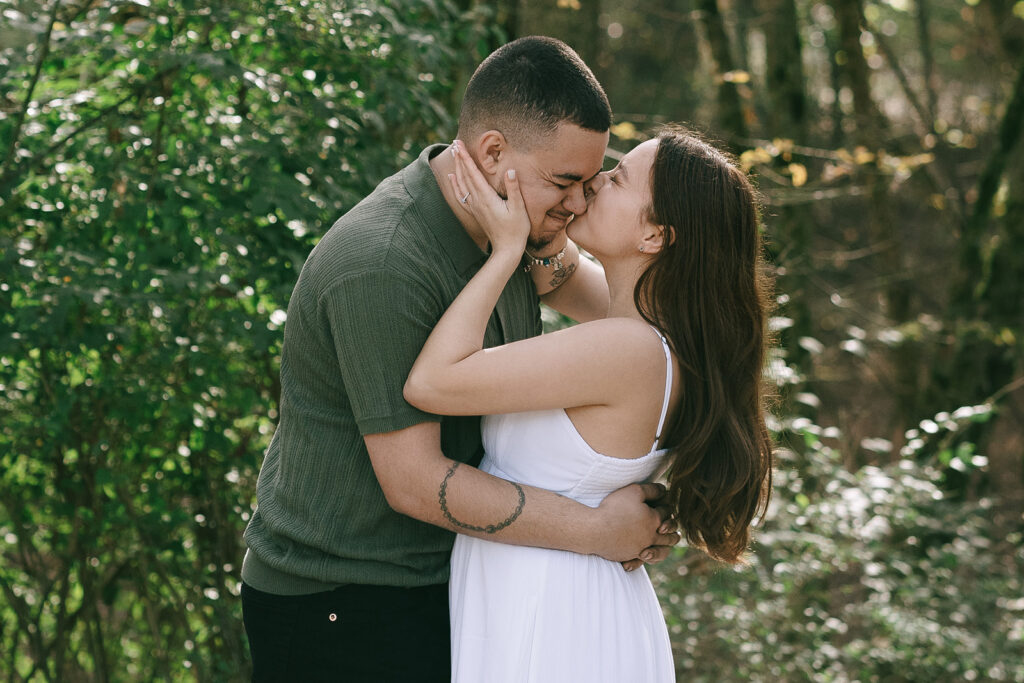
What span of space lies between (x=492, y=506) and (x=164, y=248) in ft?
4.97

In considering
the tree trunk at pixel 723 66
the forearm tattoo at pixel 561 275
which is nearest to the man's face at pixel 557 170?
the forearm tattoo at pixel 561 275

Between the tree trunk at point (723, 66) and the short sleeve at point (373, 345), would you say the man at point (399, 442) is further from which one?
the tree trunk at point (723, 66)

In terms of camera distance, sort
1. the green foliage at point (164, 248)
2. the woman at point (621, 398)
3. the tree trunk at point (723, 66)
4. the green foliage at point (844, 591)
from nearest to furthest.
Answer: the woman at point (621, 398)
the green foliage at point (164, 248)
the green foliage at point (844, 591)
the tree trunk at point (723, 66)

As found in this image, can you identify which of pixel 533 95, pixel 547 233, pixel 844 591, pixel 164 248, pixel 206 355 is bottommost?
pixel 844 591

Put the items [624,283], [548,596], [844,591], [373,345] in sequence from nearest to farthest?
[373,345], [548,596], [624,283], [844,591]

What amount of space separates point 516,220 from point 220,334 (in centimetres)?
145

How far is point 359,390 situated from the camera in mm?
1976

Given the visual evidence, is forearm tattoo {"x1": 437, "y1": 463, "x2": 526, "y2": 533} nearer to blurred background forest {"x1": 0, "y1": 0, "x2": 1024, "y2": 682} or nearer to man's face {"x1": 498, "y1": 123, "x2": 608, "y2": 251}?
man's face {"x1": 498, "y1": 123, "x2": 608, "y2": 251}

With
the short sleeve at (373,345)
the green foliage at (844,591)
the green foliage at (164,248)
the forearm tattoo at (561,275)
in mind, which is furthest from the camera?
the green foliage at (844,591)

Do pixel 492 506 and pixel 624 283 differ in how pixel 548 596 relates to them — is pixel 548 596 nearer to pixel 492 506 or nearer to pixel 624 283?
pixel 492 506

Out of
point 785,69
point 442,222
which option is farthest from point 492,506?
point 785,69

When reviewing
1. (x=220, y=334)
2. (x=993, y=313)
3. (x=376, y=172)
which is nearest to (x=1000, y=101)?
(x=993, y=313)

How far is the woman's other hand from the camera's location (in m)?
2.15

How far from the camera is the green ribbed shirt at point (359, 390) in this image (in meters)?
1.97
